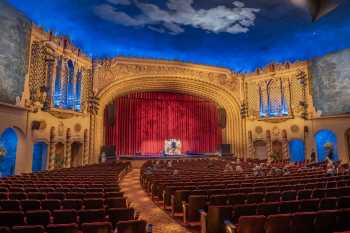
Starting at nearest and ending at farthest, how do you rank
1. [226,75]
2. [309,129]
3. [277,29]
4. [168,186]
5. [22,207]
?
[22,207], [168,186], [277,29], [309,129], [226,75]

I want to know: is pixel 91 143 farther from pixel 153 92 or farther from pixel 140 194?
pixel 140 194

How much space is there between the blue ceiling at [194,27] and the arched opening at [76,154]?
28.2 feet

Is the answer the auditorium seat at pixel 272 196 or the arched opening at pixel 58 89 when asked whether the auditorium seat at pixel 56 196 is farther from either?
the arched opening at pixel 58 89

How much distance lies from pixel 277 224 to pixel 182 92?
2428cm

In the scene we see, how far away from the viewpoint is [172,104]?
2797cm

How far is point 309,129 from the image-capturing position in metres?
22.1

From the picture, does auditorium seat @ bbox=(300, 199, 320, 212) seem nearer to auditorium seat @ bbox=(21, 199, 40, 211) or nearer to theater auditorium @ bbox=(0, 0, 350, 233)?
theater auditorium @ bbox=(0, 0, 350, 233)

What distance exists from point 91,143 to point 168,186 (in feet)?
47.4

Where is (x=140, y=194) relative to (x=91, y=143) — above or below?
below

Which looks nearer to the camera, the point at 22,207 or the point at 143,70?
the point at 22,207

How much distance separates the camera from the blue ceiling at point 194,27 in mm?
15852

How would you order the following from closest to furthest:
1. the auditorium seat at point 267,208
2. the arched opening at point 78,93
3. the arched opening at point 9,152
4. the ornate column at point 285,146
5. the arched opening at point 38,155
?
the auditorium seat at point 267,208 → the arched opening at point 9,152 → the arched opening at point 38,155 → the arched opening at point 78,93 → the ornate column at point 285,146

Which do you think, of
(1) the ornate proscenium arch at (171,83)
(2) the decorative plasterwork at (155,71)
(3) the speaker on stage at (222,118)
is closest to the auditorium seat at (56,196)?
(1) the ornate proscenium arch at (171,83)

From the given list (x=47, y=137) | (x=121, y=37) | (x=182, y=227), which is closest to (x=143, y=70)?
(x=121, y=37)
